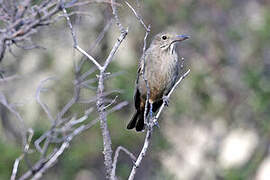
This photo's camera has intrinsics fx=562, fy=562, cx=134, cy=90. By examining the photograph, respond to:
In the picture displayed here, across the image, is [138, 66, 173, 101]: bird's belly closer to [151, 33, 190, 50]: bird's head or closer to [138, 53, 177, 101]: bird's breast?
[138, 53, 177, 101]: bird's breast

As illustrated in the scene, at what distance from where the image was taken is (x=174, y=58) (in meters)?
5.86

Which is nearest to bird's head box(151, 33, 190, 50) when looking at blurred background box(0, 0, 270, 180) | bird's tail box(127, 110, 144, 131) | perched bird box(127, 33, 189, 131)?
perched bird box(127, 33, 189, 131)

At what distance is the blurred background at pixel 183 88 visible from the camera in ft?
28.8

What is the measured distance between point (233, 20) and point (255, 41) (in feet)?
1.89

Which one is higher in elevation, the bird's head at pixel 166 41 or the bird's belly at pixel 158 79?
the bird's head at pixel 166 41

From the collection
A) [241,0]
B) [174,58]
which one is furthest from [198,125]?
[174,58]

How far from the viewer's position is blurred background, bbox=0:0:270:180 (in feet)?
28.8

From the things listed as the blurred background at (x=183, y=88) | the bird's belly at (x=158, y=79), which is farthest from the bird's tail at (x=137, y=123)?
the blurred background at (x=183, y=88)

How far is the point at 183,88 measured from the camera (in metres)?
9.19

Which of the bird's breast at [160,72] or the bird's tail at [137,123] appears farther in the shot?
the bird's tail at [137,123]

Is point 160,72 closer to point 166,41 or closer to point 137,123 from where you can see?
point 166,41

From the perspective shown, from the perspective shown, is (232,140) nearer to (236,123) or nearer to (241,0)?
(236,123)

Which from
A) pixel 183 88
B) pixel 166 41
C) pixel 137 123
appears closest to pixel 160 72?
pixel 166 41

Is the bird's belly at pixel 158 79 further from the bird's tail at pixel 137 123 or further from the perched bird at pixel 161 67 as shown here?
the bird's tail at pixel 137 123
